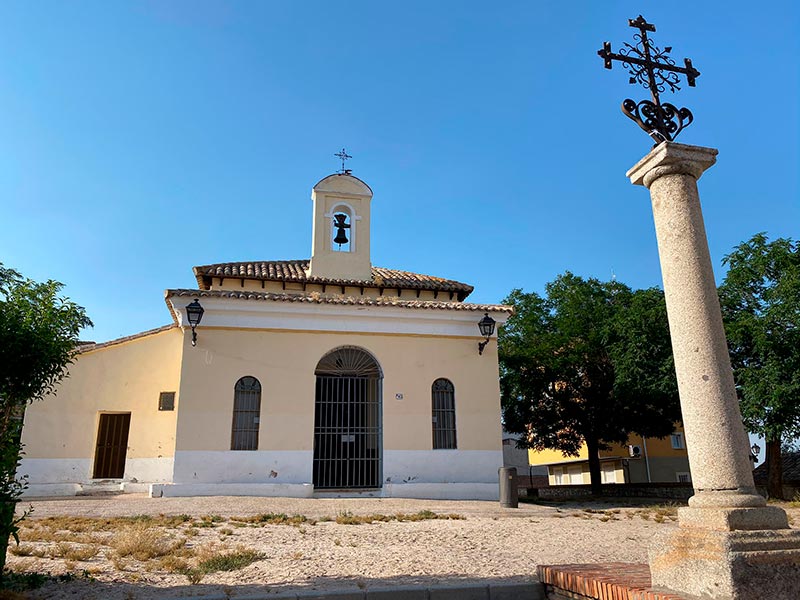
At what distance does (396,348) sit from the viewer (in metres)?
14.9

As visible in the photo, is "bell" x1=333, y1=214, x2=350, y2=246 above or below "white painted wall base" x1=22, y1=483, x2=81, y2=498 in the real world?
above

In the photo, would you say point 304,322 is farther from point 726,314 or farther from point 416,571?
point 726,314

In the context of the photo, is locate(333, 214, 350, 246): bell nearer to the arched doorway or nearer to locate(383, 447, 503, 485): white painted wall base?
the arched doorway

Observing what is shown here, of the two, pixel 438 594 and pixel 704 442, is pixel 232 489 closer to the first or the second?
pixel 438 594

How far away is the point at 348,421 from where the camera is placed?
14617 millimetres

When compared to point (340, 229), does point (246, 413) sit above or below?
below

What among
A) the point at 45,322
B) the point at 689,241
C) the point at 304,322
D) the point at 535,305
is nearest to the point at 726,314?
the point at 535,305

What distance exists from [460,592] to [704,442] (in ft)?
7.93

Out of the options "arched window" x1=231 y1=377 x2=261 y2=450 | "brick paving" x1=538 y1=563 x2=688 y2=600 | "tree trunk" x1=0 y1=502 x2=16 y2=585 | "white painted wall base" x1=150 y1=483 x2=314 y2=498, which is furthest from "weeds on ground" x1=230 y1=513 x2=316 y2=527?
"brick paving" x1=538 y1=563 x2=688 y2=600

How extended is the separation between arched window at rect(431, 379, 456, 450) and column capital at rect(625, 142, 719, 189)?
33.5 feet

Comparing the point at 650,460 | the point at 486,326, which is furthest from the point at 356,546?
the point at 650,460

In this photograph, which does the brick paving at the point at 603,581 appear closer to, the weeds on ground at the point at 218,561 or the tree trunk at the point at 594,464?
the weeds on ground at the point at 218,561

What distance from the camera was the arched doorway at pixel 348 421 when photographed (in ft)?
46.8

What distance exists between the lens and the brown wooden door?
14.3m
